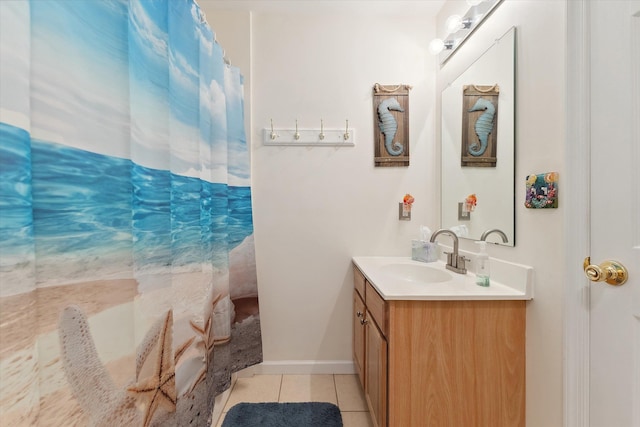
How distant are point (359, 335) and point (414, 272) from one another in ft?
1.67

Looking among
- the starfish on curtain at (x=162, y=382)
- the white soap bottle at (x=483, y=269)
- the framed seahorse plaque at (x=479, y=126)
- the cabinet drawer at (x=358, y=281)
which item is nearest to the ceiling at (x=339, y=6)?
the framed seahorse plaque at (x=479, y=126)

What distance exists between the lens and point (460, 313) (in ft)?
3.78

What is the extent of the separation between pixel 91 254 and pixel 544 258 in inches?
57.1

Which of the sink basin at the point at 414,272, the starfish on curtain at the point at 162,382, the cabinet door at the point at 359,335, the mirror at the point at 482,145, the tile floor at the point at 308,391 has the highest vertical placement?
the mirror at the point at 482,145

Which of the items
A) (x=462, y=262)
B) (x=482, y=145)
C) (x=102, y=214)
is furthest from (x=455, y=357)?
(x=102, y=214)

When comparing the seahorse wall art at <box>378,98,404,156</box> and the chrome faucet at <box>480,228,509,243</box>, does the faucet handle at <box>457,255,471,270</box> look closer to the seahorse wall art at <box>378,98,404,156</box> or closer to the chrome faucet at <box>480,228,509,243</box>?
the chrome faucet at <box>480,228,509,243</box>

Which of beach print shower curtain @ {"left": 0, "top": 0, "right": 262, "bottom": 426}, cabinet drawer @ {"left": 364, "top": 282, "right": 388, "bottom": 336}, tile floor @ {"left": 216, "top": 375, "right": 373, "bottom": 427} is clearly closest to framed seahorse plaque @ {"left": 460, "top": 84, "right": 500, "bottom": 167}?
cabinet drawer @ {"left": 364, "top": 282, "right": 388, "bottom": 336}

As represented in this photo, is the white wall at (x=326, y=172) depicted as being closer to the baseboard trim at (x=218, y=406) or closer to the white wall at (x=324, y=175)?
the white wall at (x=324, y=175)

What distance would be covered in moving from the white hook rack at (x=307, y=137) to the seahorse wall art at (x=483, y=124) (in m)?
0.79

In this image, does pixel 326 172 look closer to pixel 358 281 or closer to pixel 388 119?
pixel 388 119

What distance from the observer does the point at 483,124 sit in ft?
4.81

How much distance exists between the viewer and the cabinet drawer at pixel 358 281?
168 centimetres

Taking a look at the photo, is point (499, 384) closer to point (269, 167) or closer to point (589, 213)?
point (589, 213)

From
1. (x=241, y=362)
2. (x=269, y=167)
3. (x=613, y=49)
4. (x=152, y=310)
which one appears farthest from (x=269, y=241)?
(x=613, y=49)
